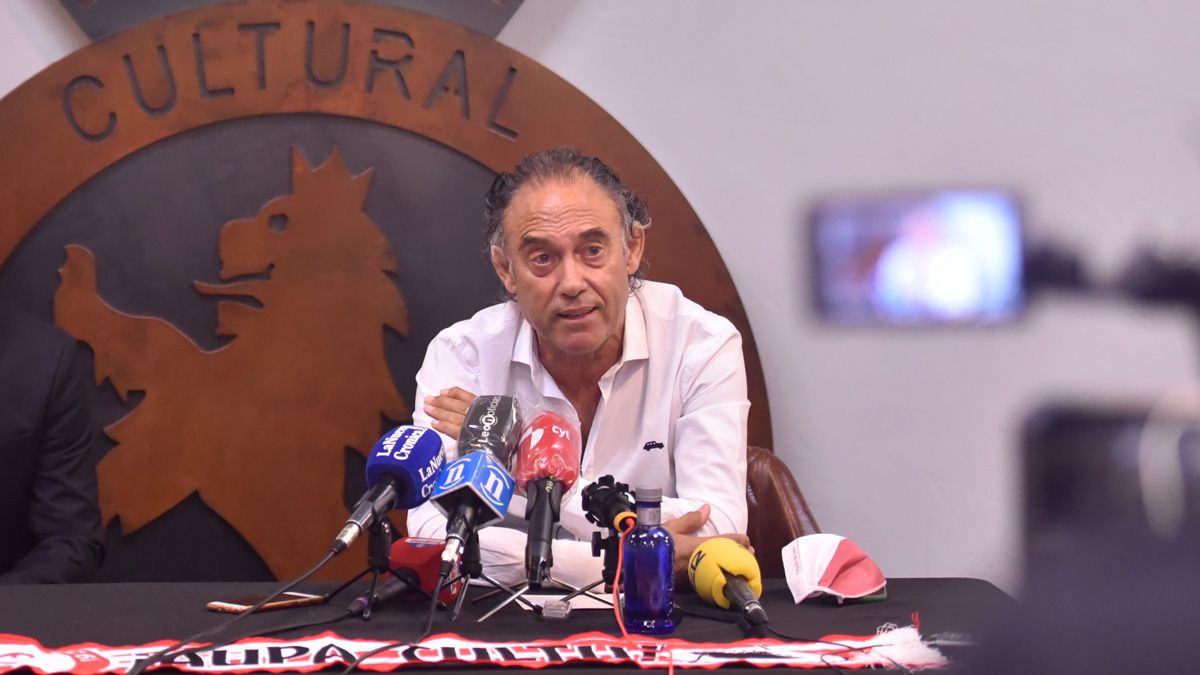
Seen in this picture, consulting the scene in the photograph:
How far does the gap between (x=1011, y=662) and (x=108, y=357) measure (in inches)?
102

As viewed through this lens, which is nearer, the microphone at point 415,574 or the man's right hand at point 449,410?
the microphone at point 415,574

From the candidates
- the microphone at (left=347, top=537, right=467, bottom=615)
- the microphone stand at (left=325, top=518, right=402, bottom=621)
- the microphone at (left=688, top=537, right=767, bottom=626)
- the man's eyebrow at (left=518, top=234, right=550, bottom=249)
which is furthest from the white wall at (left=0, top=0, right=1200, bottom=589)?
the microphone stand at (left=325, top=518, right=402, bottom=621)

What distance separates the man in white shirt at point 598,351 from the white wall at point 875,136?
50 centimetres

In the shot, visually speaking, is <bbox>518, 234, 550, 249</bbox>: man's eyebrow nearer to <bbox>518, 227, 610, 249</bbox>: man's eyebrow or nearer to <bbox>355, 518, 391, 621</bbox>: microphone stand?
<bbox>518, 227, 610, 249</bbox>: man's eyebrow

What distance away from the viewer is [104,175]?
259 cm

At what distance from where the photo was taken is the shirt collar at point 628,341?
2139 millimetres

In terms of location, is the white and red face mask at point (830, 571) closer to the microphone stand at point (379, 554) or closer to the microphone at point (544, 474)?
the microphone at point (544, 474)

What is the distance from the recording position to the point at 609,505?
1.39m

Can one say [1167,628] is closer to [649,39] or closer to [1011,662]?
[1011,662]

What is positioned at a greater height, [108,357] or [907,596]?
[108,357]

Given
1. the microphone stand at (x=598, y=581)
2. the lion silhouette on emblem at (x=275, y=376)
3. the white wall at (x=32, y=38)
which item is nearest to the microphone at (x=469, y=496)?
the microphone stand at (x=598, y=581)

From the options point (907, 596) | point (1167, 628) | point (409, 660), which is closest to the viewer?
point (1167, 628)

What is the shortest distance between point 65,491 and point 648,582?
143 cm

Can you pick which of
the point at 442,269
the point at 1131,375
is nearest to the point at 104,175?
the point at 442,269
